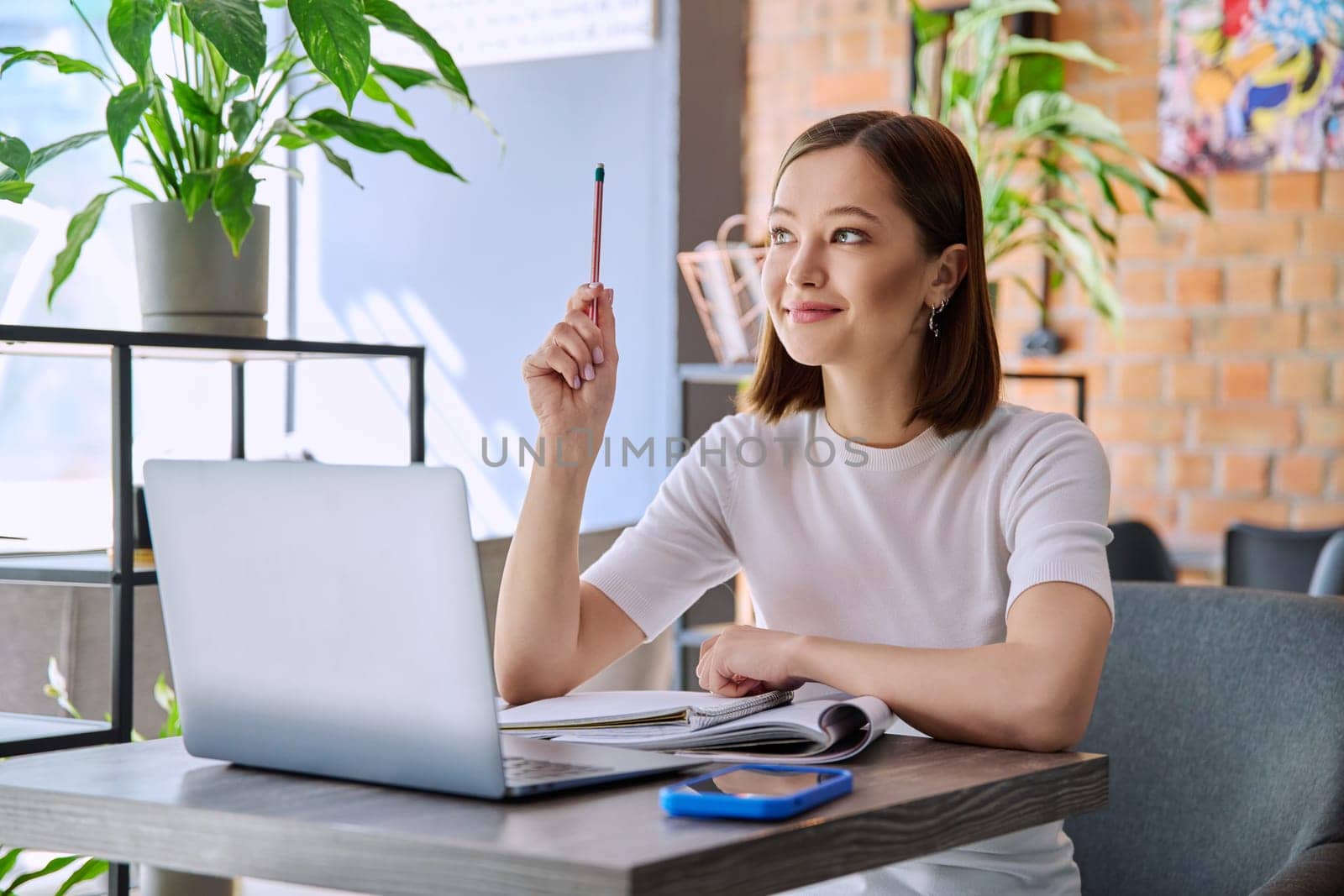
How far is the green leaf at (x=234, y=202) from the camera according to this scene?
5.63 ft

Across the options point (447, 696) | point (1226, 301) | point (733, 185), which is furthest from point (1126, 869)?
point (733, 185)

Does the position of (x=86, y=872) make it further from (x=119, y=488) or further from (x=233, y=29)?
(x=233, y=29)

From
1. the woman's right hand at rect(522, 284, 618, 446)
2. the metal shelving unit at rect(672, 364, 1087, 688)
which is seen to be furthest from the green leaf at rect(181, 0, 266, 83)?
the metal shelving unit at rect(672, 364, 1087, 688)

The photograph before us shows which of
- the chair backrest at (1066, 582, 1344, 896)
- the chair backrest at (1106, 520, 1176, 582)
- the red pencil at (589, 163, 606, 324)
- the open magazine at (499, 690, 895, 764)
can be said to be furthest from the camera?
the chair backrest at (1106, 520, 1176, 582)

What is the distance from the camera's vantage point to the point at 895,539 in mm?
1442

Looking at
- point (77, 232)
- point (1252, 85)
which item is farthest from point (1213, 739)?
point (1252, 85)

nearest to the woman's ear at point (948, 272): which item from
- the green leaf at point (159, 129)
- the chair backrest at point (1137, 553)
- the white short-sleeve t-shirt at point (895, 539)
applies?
the white short-sleeve t-shirt at point (895, 539)

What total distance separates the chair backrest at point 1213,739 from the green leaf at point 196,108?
1.17m

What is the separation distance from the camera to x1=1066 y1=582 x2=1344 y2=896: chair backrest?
133cm

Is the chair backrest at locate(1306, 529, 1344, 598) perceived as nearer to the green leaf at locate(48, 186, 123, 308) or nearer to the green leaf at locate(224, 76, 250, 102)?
the green leaf at locate(224, 76, 250, 102)

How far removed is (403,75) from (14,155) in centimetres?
47

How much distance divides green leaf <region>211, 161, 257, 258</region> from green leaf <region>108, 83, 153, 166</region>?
12cm

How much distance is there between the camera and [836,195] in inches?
56.3

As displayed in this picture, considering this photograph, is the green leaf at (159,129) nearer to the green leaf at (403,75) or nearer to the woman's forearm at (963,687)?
the green leaf at (403,75)
